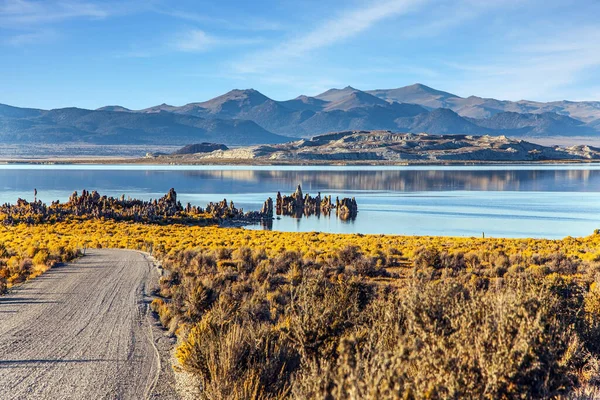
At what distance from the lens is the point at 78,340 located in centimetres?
1024

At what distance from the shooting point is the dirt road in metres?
8.01

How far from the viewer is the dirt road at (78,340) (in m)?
8.01

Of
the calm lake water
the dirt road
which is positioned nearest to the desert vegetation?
the dirt road

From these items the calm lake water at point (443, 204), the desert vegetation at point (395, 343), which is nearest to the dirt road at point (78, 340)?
the desert vegetation at point (395, 343)

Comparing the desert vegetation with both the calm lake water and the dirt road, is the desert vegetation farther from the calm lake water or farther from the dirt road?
the calm lake water

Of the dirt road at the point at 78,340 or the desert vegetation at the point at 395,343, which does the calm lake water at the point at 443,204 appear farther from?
the desert vegetation at the point at 395,343

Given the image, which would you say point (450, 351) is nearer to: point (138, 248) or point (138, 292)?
point (138, 292)

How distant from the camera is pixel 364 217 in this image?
2404 inches

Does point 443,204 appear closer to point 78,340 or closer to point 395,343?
point 78,340

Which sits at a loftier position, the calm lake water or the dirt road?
the dirt road

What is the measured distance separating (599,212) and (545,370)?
6414 cm

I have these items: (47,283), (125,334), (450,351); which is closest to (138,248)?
(47,283)

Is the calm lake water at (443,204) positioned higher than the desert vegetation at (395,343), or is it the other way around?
the desert vegetation at (395,343)

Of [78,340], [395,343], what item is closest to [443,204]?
[78,340]
